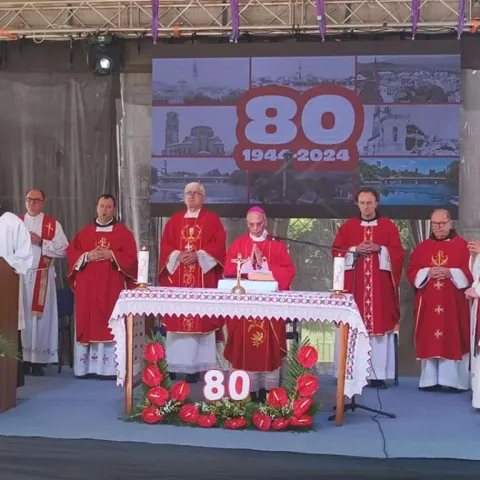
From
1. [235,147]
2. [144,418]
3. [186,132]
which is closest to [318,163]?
[235,147]

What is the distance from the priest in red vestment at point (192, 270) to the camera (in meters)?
7.44

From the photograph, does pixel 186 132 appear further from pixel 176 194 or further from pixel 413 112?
pixel 413 112

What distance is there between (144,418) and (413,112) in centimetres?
441

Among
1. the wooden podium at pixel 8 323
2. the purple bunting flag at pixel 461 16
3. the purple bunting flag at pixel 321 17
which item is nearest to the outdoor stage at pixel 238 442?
the wooden podium at pixel 8 323

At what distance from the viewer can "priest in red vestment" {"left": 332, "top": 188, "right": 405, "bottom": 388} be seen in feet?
25.4

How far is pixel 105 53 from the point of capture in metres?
8.74

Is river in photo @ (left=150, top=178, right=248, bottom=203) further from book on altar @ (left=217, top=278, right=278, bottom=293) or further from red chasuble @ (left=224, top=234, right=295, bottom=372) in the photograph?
book on altar @ (left=217, top=278, right=278, bottom=293)

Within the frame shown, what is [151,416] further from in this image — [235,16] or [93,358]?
[235,16]

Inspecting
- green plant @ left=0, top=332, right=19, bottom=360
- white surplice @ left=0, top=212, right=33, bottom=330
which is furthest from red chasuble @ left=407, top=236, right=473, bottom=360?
green plant @ left=0, top=332, right=19, bottom=360

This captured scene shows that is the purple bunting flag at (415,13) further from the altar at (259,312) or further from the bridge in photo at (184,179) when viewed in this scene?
the altar at (259,312)

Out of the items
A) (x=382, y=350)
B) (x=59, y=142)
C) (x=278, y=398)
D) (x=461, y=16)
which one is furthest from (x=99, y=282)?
(x=461, y=16)

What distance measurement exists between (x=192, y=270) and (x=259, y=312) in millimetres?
2011

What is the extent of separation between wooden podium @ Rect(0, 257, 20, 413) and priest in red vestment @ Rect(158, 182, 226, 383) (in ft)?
5.16

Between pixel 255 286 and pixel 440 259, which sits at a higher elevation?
pixel 440 259
